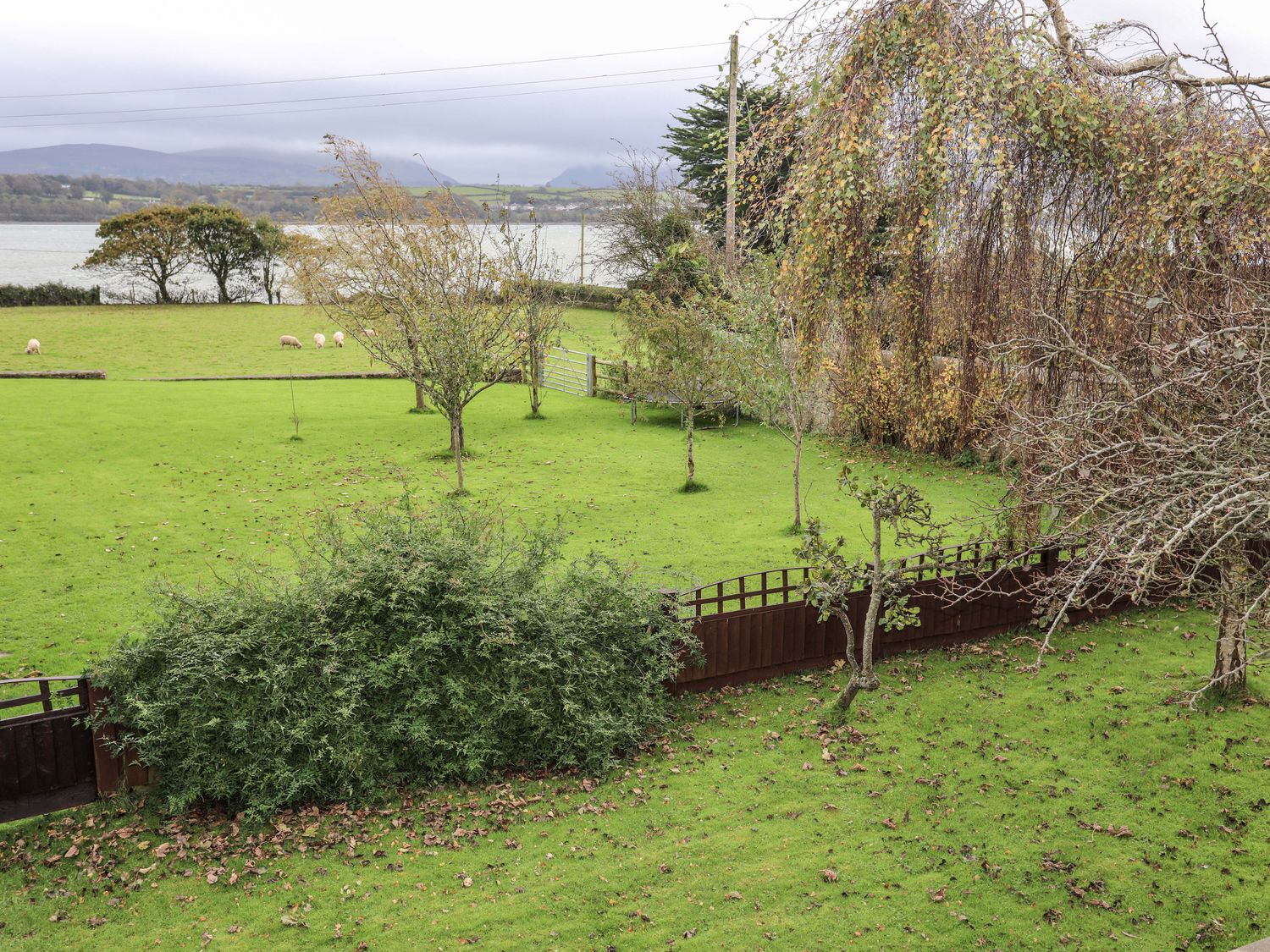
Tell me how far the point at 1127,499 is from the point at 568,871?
19.7ft

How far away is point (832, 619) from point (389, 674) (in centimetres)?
546

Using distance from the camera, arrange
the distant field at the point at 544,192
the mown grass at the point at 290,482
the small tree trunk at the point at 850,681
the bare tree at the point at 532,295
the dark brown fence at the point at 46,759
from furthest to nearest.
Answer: the distant field at the point at 544,192 < the bare tree at the point at 532,295 < the mown grass at the point at 290,482 < the small tree trunk at the point at 850,681 < the dark brown fence at the point at 46,759

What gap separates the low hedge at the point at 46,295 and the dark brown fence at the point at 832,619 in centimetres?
4368

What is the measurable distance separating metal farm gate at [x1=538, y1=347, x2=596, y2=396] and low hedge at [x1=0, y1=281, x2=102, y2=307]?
87.7ft

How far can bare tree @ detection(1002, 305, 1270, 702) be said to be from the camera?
6.47 meters

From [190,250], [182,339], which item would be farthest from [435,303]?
[190,250]

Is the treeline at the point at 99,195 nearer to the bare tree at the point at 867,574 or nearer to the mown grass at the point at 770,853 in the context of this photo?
the bare tree at the point at 867,574

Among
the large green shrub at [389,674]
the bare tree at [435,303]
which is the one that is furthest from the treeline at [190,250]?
the large green shrub at [389,674]

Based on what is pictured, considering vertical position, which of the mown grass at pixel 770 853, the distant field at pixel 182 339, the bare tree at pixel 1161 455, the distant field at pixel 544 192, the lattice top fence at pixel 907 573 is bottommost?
the mown grass at pixel 770 853

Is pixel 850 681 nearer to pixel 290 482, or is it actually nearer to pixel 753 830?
pixel 753 830

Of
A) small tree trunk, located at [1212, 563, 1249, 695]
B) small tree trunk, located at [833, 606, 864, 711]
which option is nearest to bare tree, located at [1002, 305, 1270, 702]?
small tree trunk, located at [1212, 563, 1249, 695]

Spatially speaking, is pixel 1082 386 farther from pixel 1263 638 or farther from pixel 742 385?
pixel 742 385

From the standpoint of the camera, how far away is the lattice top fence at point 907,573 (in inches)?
422

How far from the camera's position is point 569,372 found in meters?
31.7
